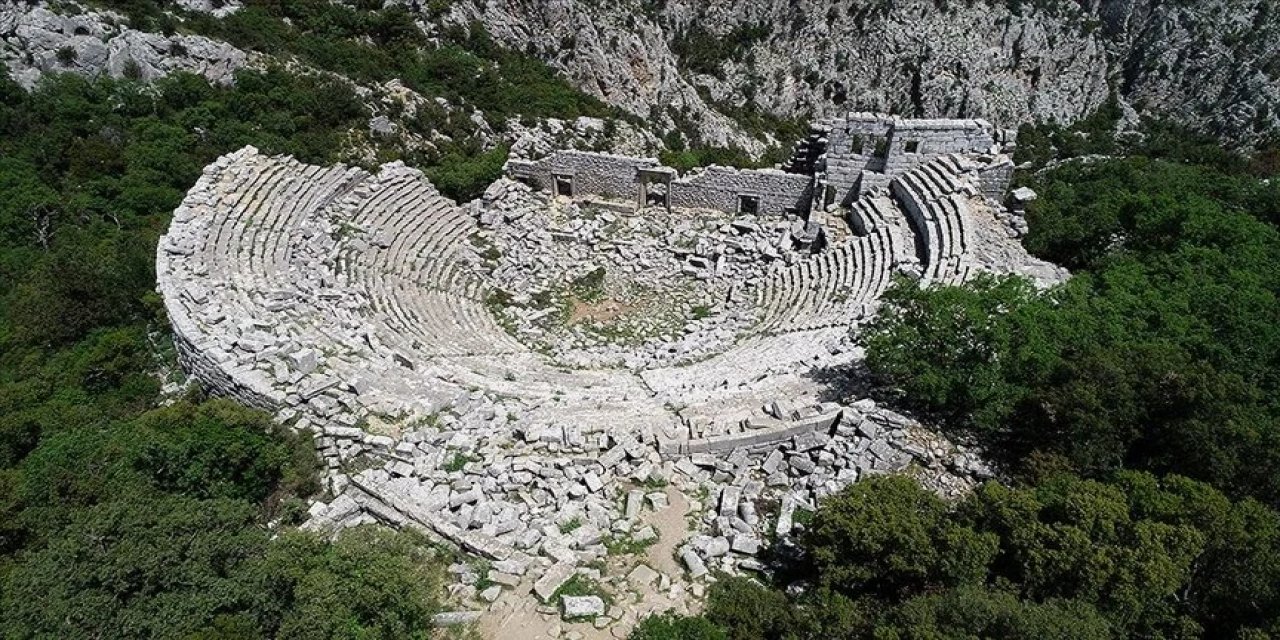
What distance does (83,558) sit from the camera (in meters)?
9.83

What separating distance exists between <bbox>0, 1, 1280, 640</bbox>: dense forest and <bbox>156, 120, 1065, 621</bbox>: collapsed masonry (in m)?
1.01

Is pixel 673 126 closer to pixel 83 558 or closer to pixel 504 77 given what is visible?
pixel 504 77

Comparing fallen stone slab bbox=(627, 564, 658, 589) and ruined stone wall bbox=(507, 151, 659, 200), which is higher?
ruined stone wall bbox=(507, 151, 659, 200)

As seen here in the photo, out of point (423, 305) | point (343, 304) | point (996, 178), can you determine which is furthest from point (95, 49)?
point (996, 178)

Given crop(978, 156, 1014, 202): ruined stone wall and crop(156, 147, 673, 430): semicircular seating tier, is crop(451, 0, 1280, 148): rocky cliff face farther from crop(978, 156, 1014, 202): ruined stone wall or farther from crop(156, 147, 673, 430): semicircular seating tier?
crop(156, 147, 673, 430): semicircular seating tier

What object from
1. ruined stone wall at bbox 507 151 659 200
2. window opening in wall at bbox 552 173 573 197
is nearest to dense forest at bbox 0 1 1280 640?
ruined stone wall at bbox 507 151 659 200

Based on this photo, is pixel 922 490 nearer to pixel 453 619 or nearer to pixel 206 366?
pixel 453 619

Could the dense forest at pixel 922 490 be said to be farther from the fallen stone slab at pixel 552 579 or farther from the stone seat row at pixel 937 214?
the stone seat row at pixel 937 214

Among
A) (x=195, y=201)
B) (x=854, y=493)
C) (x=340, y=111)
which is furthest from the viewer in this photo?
(x=340, y=111)

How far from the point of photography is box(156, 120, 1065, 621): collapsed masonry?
12.6 m

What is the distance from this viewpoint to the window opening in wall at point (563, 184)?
89.5ft

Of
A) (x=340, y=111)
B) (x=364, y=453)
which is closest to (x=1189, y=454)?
(x=364, y=453)

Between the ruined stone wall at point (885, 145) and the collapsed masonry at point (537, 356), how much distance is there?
1.67ft

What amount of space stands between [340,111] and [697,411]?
22.7 metres
